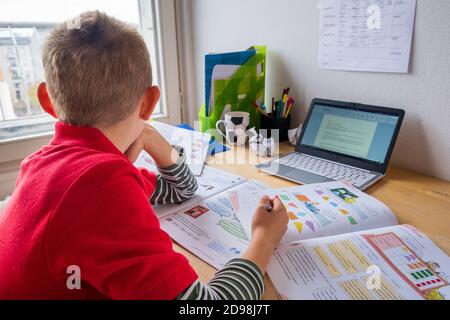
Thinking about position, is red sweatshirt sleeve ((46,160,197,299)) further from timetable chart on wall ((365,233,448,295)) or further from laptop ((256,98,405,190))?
laptop ((256,98,405,190))

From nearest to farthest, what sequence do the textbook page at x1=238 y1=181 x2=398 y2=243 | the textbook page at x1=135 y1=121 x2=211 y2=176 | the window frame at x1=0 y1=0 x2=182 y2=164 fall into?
the textbook page at x1=238 y1=181 x2=398 y2=243
the textbook page at x1=135 y1=121 x2=211 y2=176
the window frame at x1=0 y1=0 x2=182 y2=164

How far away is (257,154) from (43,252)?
770 millimetres

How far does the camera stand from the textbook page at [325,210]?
68cm

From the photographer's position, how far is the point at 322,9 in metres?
1.09

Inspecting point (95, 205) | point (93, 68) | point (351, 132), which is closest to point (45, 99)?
point (93, 68)

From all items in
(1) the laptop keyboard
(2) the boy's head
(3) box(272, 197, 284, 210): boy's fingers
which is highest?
(2) the boy's head

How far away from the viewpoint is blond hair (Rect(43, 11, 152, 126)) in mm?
522

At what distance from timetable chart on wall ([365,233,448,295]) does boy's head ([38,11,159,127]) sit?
502 mm

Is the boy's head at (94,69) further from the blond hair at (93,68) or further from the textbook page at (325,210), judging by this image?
the textbook page at (325,210)

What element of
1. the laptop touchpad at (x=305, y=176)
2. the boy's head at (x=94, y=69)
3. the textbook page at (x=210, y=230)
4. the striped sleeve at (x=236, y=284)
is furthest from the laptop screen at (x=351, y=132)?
the boy's head at (x=94, y=69)

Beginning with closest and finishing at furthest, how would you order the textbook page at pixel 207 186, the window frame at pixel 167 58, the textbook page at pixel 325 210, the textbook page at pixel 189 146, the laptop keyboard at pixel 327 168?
the textbook page at pixel 325 210 < the textbook page at pixel 207 186 < the laptop keyboard at pixel 327 168 < the textbook page at pixel 189 146 < the window frame at pixel 167 58

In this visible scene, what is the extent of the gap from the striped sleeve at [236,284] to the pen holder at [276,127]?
0.73 metres

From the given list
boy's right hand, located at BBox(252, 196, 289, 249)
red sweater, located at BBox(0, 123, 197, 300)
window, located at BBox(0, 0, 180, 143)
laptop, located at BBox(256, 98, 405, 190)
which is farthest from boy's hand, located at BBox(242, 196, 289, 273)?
window, located at BBox(0, 0, 180, 143)
